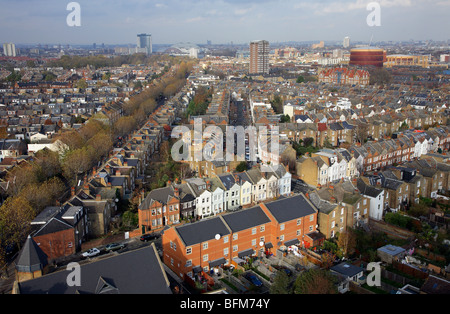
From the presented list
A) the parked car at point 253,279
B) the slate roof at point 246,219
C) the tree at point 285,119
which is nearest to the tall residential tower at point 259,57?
the tree at point 285,119

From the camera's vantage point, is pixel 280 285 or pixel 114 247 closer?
pixel 280 285

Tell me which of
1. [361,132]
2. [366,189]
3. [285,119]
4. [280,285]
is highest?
[285,119]

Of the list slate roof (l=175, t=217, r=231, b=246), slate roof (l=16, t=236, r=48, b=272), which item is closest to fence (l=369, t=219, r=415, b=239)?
slate roof (l=175, t=217, r=231, b=246)

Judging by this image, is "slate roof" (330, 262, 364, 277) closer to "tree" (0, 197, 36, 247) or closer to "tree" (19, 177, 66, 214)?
"tree" (0, 197, 36, 247)

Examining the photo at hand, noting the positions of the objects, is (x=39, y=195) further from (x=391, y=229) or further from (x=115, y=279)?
(x=391, y=229)

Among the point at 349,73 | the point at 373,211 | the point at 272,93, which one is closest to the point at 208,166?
the point at 373,211

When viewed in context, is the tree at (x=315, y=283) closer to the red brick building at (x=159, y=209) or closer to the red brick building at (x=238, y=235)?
the red brick building at (x=238, y=235)

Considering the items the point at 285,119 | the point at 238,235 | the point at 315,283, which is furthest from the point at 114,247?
the point at 285,119
